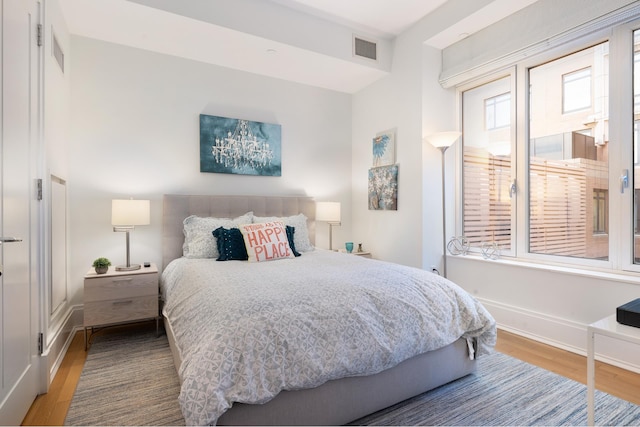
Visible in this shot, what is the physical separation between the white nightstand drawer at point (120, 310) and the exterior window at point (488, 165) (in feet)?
10.5

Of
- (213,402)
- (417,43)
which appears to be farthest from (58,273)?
(417,43)

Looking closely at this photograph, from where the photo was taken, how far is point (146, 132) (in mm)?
3277

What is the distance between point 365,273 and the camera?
2.13 metres

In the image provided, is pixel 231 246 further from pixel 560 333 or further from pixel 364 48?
pixel 560 333

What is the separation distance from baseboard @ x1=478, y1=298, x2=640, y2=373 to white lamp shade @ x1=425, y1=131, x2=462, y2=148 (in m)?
1.60

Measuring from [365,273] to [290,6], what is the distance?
2.68 metres

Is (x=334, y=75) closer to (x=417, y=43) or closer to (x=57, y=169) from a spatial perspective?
(x=417, y=43)

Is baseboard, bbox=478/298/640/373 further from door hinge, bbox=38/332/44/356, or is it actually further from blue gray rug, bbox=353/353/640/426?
door hinge, bbox=38/332/44/356

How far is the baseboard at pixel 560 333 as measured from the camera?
2229 mm

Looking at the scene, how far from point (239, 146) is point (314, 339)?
107 inches

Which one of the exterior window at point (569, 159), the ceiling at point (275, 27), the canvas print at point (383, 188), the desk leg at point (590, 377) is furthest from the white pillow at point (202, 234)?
the exterior window at point (569, 159)

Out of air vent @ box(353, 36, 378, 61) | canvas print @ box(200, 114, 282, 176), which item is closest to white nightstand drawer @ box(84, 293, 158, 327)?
canvas print @ box(200, 114, 282, 176)

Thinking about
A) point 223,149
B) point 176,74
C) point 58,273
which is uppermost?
point 176,74

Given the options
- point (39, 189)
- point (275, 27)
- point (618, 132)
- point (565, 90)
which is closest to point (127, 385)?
point (39, 189)
